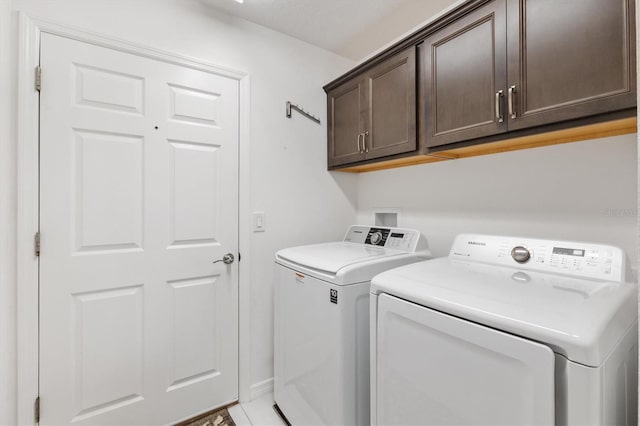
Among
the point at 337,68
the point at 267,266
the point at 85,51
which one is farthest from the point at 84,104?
the point at 337,68

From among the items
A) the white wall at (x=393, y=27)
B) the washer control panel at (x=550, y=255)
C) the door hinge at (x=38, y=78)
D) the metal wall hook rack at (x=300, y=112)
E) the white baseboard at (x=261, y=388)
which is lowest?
the white baseboard at (x=261, y=388)

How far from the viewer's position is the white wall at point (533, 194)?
3.74 feet

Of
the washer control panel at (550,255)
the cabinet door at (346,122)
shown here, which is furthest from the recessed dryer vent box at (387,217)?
the washer control panel at (550,255)

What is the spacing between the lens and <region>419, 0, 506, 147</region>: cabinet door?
3.90 feet

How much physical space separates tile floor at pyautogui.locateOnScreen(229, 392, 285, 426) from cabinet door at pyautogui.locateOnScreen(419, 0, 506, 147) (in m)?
1.81

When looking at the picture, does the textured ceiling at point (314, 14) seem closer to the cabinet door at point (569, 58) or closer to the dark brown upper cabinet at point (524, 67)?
the dark brown upper cabinet at point (524, 67)

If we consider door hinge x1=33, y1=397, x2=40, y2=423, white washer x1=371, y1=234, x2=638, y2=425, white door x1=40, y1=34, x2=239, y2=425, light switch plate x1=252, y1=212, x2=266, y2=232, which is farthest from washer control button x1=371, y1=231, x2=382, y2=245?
door hinge x1=33, y1=397, x2=40, y2=423

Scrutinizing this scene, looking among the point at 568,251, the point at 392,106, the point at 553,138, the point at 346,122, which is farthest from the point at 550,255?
the point at 346,122

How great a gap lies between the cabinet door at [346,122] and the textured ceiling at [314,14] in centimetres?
38

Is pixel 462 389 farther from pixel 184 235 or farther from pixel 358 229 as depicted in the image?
pixel 184 235

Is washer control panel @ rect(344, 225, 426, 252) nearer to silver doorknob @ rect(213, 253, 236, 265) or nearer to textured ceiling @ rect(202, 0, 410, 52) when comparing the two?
silver doorknob @ rect(213, 253, 236, 265)

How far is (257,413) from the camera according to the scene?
68.3 inches

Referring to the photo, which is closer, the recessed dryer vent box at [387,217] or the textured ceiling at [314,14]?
the textured ceiling at [314,14]

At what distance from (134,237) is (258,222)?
27.2 inches
